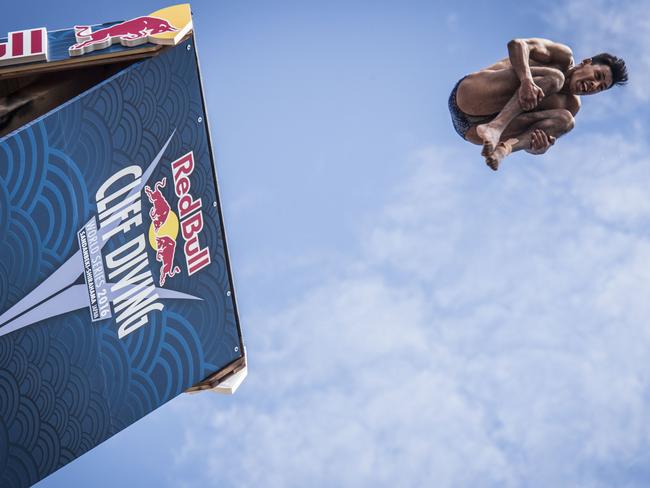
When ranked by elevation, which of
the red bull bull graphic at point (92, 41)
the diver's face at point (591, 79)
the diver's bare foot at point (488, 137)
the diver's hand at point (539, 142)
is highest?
the red bull bull graphic at point (92, 41)

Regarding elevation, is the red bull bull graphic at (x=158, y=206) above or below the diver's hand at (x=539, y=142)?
below

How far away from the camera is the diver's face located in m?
10.3

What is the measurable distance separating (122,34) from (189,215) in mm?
2674

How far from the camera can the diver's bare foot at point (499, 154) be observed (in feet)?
31.4

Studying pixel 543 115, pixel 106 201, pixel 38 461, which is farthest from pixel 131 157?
pixel 543 115

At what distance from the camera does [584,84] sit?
10383mm

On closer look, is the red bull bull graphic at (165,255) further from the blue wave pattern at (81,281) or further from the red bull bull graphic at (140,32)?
the red bull bull graphic at (140,32)

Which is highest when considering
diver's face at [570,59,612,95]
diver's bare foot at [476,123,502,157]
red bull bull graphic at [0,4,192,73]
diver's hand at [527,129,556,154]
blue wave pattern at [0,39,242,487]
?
red bull bull graphic at [0,4,192,73]

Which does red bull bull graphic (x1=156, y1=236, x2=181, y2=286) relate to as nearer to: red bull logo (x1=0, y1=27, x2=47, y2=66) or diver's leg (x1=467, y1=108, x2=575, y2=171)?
red bull logo (x1=0, y1=27, x2=47, y2=66)

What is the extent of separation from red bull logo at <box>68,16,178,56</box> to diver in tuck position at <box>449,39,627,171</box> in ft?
14.9

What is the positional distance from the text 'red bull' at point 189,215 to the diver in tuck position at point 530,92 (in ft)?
13.9

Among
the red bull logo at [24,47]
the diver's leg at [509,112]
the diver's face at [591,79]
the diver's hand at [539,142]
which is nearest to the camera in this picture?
the diver's leg at [509,112]

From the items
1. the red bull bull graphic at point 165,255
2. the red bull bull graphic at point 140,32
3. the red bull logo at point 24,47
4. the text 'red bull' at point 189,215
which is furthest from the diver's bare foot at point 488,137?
the red bull logo at point 24,47


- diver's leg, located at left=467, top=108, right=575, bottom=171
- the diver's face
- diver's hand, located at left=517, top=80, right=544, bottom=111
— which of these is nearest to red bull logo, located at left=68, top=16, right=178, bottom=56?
diver's leg, located at left=467, top=108, right=575, bottom=171
